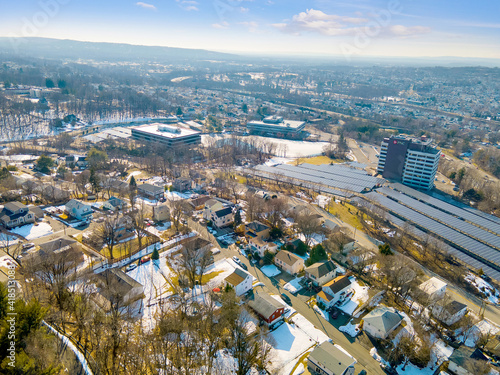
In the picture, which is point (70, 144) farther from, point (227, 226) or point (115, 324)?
point (115, 324)

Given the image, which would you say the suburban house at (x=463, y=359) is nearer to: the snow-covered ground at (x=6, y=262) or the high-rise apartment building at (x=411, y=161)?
the snow-covered ground at (x=6, y=262)

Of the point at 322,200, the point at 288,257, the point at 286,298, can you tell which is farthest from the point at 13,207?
the point at 322,200

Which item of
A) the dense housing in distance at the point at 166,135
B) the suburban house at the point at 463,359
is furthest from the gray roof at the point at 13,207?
the suburban house at the point at 463,359

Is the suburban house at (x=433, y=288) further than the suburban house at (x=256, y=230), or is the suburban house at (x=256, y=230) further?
the suburban house at (x=256, y=230)

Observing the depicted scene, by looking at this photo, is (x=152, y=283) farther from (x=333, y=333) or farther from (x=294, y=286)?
(x=333, y=333)

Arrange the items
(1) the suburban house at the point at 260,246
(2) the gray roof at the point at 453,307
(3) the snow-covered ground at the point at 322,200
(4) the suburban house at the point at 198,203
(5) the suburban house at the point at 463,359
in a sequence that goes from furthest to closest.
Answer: (3) the snow-covered ground at the point at 322,200 < (4) the suburban house at the point at 198,203 < (1) the suburban house at the point at 260,246 < (2) the gray roof at the point at 453,307 < (5) the suburban house at the point at 463,359

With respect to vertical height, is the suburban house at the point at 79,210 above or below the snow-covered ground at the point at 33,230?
above

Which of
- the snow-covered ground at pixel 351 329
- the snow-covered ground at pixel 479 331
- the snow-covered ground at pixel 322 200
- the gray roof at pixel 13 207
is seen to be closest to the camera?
the snow-covered ground at pixel 479 331
